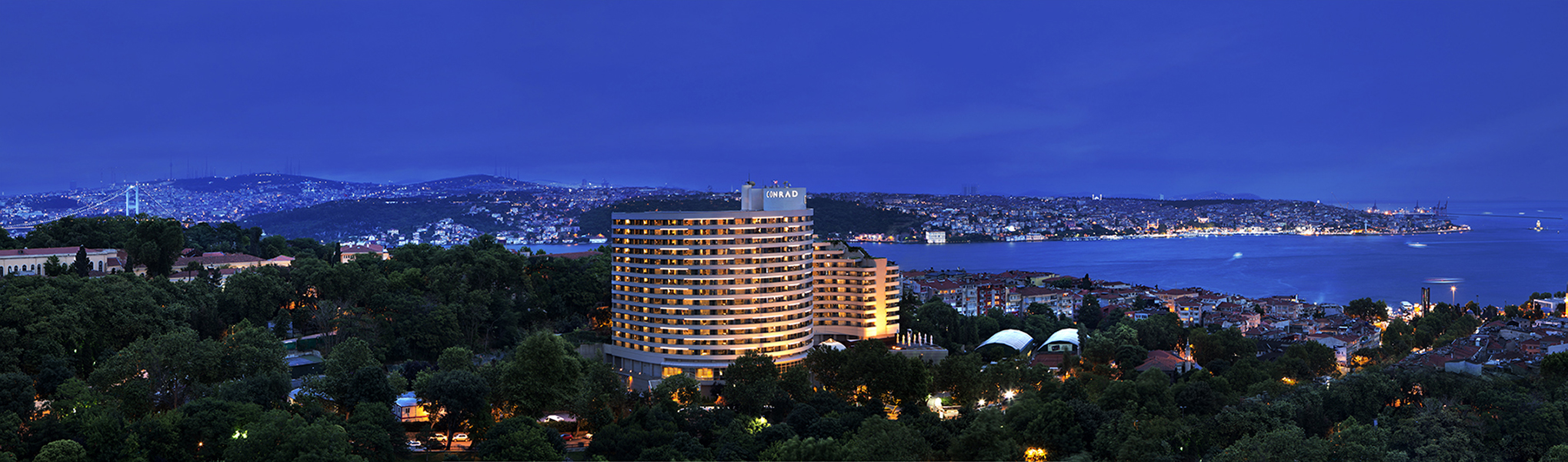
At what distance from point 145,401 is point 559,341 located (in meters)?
10.1

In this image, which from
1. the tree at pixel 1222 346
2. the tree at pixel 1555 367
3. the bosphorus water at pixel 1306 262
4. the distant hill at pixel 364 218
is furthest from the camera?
the distant hill at pixel 364 218

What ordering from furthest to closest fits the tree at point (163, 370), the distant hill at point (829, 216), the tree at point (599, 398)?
the distant hill at point (829, 216) → the tree at point (599, 398) → the tree at point (163, 370)

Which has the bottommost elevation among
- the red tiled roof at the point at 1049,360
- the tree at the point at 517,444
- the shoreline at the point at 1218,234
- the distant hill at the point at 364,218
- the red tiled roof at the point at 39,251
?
the red tiled roof at the point at 1049,360

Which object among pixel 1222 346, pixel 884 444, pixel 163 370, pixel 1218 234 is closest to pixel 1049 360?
→ pixel 1222 346

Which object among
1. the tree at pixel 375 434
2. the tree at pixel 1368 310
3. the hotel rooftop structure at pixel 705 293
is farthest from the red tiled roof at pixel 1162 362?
the tree at pixel 1368 310

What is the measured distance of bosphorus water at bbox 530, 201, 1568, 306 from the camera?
232 ft

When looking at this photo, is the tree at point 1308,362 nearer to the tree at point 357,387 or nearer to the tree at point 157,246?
the tree at point 357,387

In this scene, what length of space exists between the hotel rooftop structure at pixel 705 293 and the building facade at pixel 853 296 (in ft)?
18.7

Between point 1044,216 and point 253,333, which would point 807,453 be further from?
point 1044,216

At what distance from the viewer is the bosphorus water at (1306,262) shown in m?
70.7

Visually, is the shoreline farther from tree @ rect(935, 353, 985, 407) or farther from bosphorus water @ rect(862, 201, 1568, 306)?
tree @ rect(935, 353, 985, 407)

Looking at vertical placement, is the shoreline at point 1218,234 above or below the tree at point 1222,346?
above

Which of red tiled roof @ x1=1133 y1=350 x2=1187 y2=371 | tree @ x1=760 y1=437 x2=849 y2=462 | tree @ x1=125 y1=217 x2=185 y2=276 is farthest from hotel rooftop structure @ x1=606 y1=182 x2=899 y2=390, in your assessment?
tree @ x1=125 y1=217 x2=185 y2=276

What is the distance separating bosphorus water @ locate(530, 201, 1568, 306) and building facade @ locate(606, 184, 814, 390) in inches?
1790
